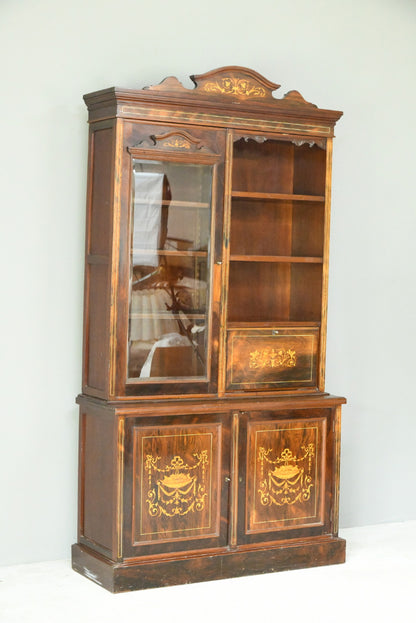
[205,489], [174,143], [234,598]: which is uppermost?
[174,143]

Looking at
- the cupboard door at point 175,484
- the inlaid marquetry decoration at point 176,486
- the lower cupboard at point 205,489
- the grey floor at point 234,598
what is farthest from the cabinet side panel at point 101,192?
the grey floor at point 234,598

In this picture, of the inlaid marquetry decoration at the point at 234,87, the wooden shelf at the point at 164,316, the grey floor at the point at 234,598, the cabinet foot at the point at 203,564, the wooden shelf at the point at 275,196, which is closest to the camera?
the grey floor at the point at 234,598

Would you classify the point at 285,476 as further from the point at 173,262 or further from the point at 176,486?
the point at 173,262

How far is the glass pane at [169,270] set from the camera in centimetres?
407

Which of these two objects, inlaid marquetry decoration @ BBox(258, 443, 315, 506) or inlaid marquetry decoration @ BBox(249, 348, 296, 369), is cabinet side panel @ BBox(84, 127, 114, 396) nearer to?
inlaid marquetry decoration @ BBox(249, 348, 296, 369)

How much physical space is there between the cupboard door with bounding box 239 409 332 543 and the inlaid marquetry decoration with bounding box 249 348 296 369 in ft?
0.77

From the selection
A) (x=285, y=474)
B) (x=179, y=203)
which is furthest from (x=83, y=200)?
(x=285, y=474)

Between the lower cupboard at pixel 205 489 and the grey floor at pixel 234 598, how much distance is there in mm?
94

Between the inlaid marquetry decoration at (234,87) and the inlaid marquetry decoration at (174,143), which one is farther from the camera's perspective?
the inlaid marquetry decoration at (234,87)

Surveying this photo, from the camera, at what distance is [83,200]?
434 centimetres

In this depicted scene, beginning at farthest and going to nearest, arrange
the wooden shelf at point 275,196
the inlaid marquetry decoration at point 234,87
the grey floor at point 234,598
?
the wooden shelf at point 275,196, the inlaid marquetry decoration at point 234,87, the grey floor at point 234,598

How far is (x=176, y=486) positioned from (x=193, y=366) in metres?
0.55

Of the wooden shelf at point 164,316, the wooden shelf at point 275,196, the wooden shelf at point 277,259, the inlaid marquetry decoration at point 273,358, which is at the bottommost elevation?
the inlaid marquetry decoration at point 273,358

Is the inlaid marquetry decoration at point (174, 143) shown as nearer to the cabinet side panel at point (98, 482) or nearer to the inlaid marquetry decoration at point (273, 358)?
the inlaid marquetry decoration at point (273, 358)
